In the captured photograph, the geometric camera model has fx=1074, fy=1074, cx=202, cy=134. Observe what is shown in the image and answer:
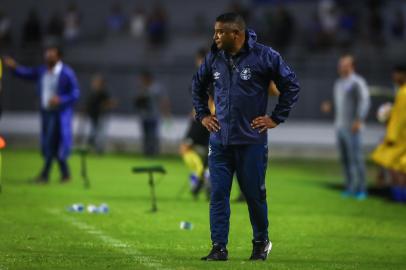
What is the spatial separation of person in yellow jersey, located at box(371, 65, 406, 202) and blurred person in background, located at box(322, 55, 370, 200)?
0.41 meters

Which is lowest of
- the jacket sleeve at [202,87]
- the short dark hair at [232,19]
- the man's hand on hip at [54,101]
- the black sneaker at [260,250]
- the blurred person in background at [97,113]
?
the blurred person in background at [97,113]

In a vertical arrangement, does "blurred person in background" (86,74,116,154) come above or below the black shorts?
below

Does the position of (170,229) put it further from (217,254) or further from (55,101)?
(55,101)

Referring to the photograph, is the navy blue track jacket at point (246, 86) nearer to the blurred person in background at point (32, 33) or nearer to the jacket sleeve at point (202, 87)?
the jacket sleeve at point (202, 87)

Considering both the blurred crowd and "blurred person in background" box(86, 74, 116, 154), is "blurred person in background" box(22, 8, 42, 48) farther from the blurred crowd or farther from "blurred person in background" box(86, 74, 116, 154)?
"blurred person in background" box(86, 74, 116, 154)

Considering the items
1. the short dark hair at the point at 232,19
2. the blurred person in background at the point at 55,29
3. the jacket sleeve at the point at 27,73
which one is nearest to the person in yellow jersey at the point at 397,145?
the jacket sleeve at the point at 27,73

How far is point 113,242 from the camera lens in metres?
11.1

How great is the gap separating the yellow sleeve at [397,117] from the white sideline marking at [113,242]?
5665 millimetres

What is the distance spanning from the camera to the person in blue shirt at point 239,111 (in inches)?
373

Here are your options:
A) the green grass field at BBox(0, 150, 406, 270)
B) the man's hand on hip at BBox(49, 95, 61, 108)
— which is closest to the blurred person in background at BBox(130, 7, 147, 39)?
the green grass field at BBox(0, 150, 406, 270)

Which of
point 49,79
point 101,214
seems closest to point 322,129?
point 49,79

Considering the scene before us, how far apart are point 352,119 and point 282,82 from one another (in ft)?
26.0

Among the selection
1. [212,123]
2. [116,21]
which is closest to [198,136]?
[212,123]

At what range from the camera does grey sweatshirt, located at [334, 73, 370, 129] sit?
676 inches
